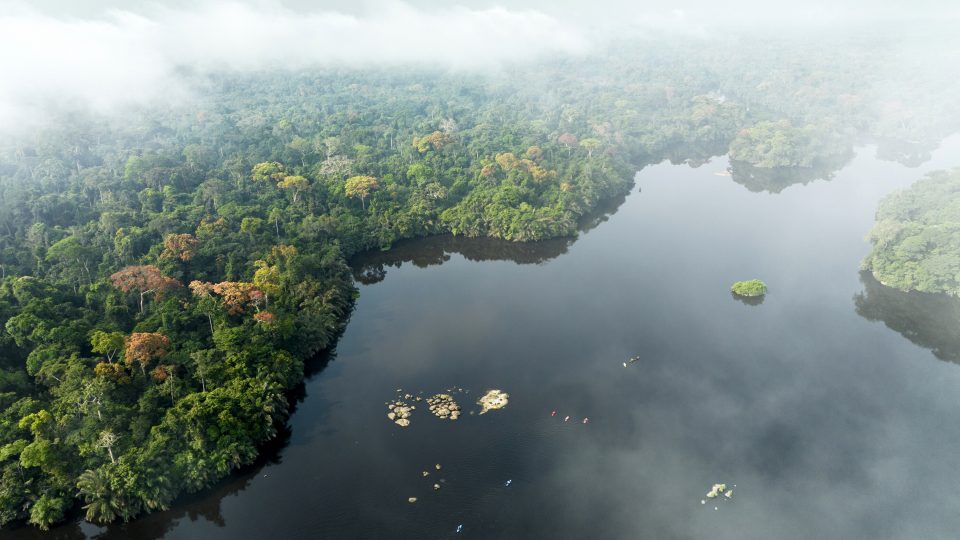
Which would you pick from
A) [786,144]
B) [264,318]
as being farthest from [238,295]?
[786,144]

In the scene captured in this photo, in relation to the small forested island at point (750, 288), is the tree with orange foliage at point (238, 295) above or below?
above

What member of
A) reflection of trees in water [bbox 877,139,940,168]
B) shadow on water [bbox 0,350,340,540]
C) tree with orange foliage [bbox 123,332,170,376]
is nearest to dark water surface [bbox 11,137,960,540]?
shadow on water [bbox 0,350,340,540]

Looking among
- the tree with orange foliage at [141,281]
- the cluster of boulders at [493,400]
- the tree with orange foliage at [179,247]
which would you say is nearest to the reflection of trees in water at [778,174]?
the cluster of boulders at [493,400]

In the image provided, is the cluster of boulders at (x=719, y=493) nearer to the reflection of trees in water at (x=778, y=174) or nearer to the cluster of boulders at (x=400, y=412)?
the cluster of boulders at (x=400, y=412)

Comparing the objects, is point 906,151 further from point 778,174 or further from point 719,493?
point 719,493

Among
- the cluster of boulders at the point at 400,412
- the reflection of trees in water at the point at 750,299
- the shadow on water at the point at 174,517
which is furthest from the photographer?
the reflection of trees in water at the point at 750,299

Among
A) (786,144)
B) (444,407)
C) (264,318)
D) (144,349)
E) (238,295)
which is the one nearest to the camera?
(144,349)
